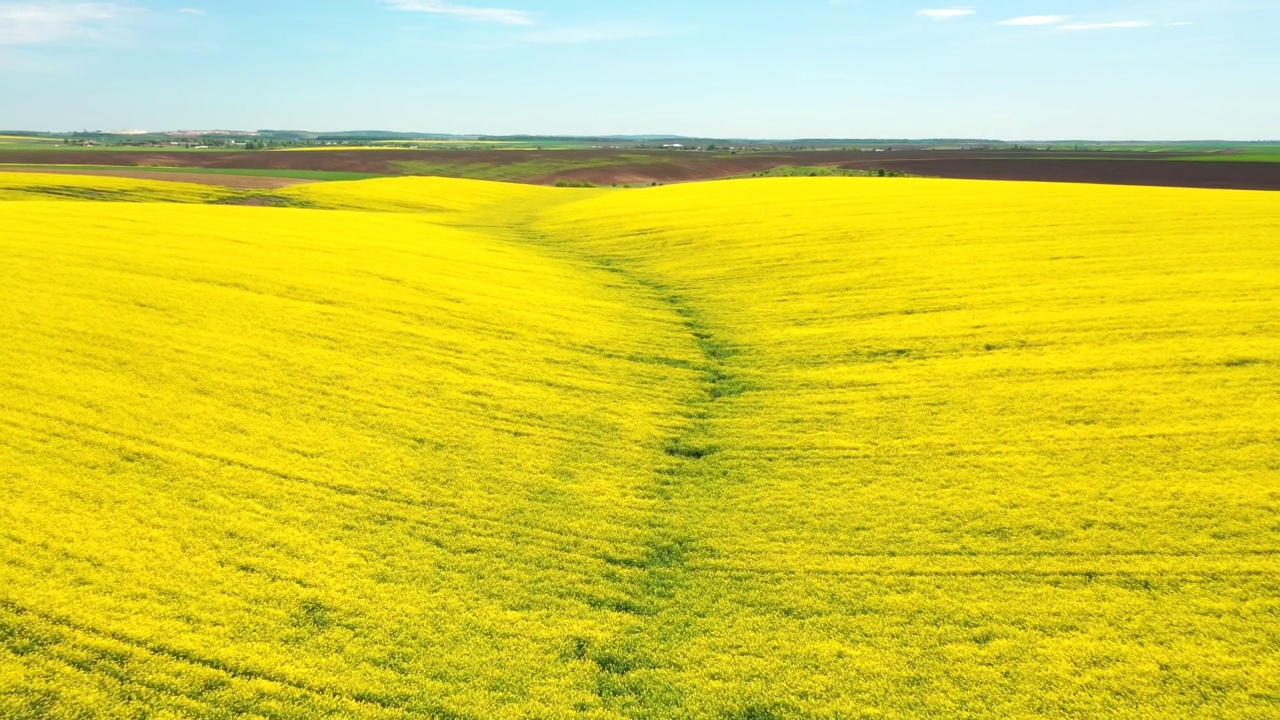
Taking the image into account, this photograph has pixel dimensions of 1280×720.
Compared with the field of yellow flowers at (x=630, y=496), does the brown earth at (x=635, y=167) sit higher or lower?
higher

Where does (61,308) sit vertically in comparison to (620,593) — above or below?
above

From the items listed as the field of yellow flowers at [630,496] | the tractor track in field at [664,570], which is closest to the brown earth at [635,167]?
the field of yellow flowers at [630,496]

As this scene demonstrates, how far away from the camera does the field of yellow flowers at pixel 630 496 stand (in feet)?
18.9

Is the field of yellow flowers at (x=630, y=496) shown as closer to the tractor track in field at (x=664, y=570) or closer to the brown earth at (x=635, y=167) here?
the tractor track in field at (x=664, y=570)

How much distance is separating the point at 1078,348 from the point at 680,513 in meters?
8.24

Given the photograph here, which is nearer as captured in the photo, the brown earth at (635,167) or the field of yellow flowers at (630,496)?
the field of yellow flowers at (630,496)

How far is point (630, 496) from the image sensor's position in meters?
8.84

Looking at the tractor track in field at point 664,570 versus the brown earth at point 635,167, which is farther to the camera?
the brown earth at point 635,167

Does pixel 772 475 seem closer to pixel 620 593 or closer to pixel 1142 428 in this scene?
pixel 620 593

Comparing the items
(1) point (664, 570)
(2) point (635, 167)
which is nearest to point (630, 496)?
(1) point (664, 570)

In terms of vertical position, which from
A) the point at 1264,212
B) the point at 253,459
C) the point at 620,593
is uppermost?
the point at 1264,212

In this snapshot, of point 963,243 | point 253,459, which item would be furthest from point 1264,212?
point 253,459

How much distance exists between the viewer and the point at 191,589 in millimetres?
6461

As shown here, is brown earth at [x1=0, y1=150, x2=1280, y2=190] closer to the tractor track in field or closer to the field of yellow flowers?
the field of yellow flowers
